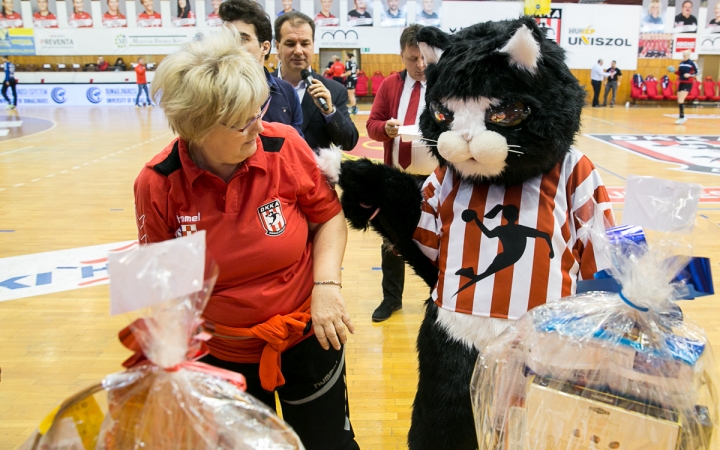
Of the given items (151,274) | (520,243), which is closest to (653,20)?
(520,243)

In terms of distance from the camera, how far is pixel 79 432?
30.5 inches

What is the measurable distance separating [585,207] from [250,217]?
2.71 ft

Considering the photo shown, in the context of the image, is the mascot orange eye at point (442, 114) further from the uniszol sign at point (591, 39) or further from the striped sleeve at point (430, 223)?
the uniszol sign at point (591, 39)

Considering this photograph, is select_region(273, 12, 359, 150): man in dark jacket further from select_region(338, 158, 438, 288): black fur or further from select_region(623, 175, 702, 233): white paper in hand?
select_region(623, 175, 702, 233): white paper in hand

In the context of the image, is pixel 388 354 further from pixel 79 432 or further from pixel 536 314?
pixel 79 432

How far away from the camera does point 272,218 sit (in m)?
1.41

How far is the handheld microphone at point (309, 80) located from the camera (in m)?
2.73

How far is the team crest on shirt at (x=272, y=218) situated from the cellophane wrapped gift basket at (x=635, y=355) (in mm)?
676

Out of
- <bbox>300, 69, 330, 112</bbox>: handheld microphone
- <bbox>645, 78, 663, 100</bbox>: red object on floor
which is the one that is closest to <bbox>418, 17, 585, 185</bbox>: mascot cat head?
<bbox>300, 69, 330, 112</bbox>: handheld microphone

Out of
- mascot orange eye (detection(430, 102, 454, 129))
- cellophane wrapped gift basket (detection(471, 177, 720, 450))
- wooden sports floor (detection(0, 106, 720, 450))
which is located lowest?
wooden sports floor (detection(0, 106, 720, 450))

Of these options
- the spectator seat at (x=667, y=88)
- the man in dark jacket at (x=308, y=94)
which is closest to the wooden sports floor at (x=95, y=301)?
the man in dark jacket at (x=308, y=94)

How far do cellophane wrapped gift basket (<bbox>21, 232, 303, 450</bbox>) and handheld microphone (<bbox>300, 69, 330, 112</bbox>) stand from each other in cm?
203

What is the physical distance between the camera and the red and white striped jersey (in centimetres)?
139

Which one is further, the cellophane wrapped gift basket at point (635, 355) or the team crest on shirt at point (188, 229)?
the team crest on shirt at point (188, 229)
